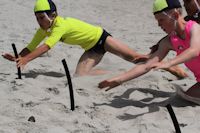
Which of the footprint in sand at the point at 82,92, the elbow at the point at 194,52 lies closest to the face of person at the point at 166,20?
the elbow at the point at 194,52

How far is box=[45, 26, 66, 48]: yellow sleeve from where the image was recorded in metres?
5.11

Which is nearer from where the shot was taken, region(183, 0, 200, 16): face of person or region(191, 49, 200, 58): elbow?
region(191, 49, 200, 58): elbow

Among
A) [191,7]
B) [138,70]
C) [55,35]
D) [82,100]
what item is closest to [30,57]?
[55,35]

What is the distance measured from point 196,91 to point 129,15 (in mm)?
5592

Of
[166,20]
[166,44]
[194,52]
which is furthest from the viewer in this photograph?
[166,44]

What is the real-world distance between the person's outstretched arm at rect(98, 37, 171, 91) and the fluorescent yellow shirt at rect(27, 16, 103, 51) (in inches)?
46.9

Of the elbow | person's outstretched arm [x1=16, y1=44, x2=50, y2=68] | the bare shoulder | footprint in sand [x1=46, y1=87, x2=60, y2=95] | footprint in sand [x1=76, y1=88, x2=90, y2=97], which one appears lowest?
footprint in sand [x1=76, y1=88, x2=90, y2=97]

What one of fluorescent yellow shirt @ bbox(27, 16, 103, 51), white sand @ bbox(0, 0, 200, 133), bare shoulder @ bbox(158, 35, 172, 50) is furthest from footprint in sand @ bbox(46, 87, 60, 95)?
bare shoulder @ bbox(158, 35, 172, 50)

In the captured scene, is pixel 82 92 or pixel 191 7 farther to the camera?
pixel 191 7

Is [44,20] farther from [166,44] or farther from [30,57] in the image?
[166,44]

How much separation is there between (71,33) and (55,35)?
33 cm

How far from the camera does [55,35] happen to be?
519cm

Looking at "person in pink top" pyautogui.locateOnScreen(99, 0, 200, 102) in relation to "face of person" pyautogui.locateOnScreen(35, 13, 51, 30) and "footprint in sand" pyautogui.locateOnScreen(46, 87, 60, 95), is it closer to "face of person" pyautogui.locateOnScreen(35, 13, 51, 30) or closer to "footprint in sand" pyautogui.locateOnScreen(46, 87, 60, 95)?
"footprint in sand" pyautogui.locateOnScreen(46, 87, 60, 95)

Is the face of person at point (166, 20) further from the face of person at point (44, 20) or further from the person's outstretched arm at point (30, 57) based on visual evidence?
the face of person at point (44, 20)
